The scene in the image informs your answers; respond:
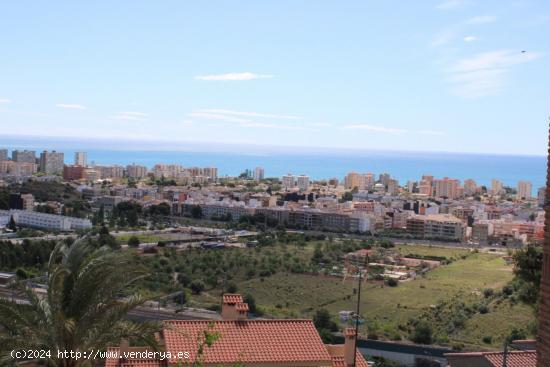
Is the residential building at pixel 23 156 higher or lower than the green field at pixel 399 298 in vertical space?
higher

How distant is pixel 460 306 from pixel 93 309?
1856 centimetres

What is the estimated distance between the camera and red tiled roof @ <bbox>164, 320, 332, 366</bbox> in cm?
544

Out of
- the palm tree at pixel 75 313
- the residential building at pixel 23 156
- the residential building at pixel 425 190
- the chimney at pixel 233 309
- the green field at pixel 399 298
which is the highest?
the residential building at pixel 23 156

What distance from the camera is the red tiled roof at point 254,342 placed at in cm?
544

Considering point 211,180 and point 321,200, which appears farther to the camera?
point 211,180

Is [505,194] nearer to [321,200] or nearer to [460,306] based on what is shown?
[321,200]

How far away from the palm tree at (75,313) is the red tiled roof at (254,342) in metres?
1.04

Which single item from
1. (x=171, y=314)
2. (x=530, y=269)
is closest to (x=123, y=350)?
(x=530, y=269)

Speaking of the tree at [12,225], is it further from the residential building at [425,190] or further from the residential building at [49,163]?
the residential building at [425,190]

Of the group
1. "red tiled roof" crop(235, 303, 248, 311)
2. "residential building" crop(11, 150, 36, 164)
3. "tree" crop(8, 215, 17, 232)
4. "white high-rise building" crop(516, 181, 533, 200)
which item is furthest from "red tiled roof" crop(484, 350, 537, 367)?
"residential building" crop(11, 150, 36, 164)

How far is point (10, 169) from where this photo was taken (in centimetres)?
7888

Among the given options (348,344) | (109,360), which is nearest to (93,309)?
(109,360)

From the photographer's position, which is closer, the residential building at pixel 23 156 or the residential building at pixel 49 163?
the residential building at pixel 49 163

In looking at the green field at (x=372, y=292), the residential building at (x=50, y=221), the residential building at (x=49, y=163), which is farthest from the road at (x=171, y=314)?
the residential building at (x=49, y=163)
